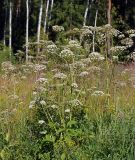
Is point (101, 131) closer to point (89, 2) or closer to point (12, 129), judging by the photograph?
point (12, 129)

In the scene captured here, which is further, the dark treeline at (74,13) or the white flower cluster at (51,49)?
the dark treeline at (74,13)

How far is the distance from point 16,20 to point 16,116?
42129mm

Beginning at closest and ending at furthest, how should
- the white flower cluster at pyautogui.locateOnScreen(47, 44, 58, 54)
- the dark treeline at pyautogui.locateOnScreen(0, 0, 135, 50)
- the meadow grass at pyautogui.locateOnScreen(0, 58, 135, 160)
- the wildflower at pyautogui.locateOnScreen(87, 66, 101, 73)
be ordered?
the meadow grass at pyautogui.locateOnScreen(0, 58, 135, 160) < the white flower cluster at pyautogui.locateOnScreen(47, 44, 58, 54) < the wildflower at pyautogui.locateOnScreen(87, 66, 101, 73) < the dark treeline at pyautogui.locateOnScreen(0, 0, 135, 50)

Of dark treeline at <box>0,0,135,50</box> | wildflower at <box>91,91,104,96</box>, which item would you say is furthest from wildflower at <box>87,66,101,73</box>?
dark treeline at <box>0,0,135,50</box>

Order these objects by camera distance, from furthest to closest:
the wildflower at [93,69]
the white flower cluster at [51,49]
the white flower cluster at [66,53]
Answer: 1. the wildflower at [93,69]
2. the white flower cluster at [51,49]
3. the white flower cluster at [66,53]

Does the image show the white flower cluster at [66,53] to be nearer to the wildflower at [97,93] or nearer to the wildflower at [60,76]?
the wildflower at [60,76]

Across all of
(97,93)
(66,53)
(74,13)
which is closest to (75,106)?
(97,93)

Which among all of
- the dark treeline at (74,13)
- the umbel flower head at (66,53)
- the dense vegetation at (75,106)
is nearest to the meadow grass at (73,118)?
the dense vegetation at (75,106)

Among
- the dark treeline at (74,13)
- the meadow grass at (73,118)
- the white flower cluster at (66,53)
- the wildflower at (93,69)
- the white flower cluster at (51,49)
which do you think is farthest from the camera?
the dark treeline at (74,13)

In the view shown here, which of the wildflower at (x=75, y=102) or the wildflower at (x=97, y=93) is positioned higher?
the wildflower at (x=97, y=93)

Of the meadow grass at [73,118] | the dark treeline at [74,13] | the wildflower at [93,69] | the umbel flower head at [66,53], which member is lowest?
the dark treeline at [74,13]

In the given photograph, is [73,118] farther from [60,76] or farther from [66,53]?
[66,53]

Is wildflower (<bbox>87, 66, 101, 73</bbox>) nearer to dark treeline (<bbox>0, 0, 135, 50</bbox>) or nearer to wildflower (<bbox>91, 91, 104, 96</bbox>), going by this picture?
wildflower (<bbox>91, 91, 104, 96</bbox>)

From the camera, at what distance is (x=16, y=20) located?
48.1 m
